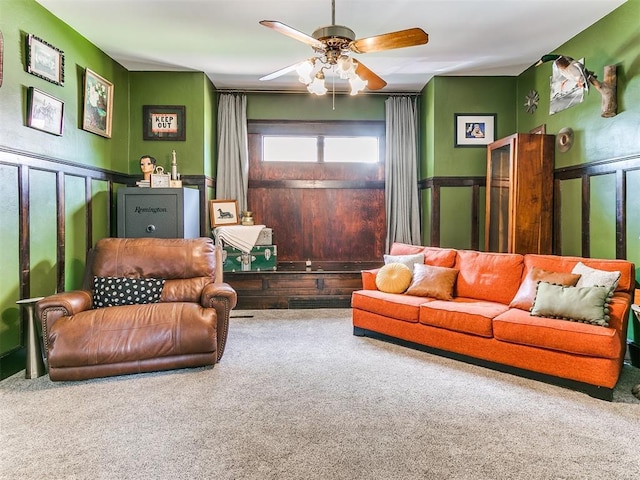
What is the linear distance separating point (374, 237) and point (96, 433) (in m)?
4.25

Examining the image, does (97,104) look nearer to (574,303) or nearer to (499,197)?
(499,197)

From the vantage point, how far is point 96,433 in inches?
84.0

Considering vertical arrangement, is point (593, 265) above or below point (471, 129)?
below

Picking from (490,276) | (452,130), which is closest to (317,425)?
(490,276)

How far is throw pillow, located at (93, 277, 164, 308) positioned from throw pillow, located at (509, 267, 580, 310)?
297 cm

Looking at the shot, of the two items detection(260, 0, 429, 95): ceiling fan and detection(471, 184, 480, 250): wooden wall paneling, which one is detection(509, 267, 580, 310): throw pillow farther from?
detection(260, 0, 429, 95): ceiling fan

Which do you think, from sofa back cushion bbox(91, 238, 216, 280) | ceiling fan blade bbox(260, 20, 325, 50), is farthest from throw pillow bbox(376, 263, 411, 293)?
ceiling fan blade bbox(260, 20, 325, 50)

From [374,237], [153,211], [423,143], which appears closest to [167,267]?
[153,211]

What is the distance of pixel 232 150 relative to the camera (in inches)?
213

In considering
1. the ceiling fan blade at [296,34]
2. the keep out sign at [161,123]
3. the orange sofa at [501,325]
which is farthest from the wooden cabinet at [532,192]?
the keep out sign at [161,123]

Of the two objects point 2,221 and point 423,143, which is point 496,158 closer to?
point 423,143

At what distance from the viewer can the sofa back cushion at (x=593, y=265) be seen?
9.64 ft

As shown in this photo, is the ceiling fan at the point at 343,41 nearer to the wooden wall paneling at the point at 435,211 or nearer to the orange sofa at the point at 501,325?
the orange sofa at the point at 501,325

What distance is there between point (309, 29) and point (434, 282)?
2.63m
